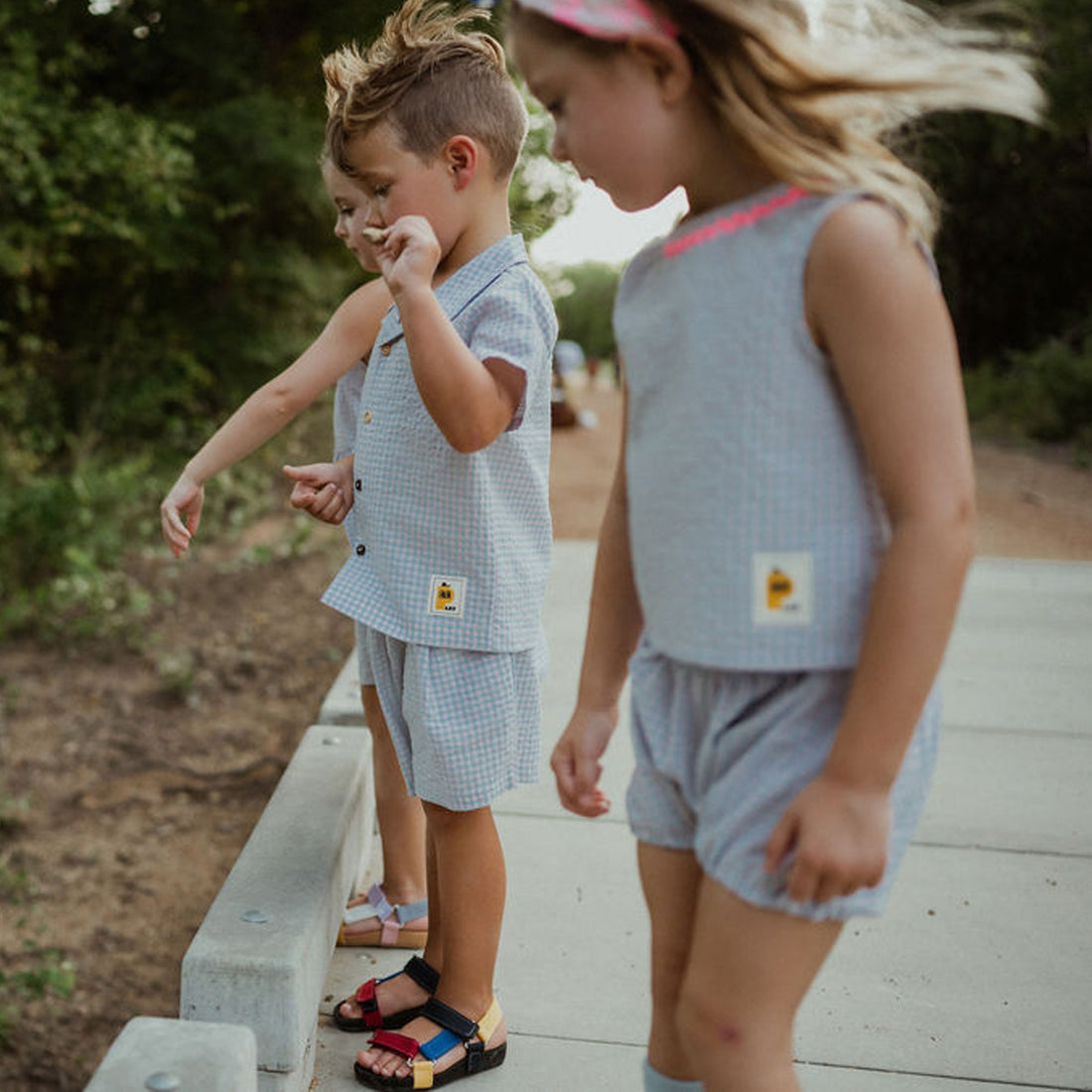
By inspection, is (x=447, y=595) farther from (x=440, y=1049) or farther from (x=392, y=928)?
(x=392, y=928)

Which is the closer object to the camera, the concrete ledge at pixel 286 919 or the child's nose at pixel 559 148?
the child's nose at pixel 559 148

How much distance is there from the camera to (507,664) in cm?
191

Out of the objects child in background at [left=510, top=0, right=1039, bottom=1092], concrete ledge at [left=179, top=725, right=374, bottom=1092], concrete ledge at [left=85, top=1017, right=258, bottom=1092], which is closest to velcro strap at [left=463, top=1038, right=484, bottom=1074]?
concrete ledge at [left=179, top=725, right=374, bottom=1092]

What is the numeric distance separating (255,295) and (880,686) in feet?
26.5

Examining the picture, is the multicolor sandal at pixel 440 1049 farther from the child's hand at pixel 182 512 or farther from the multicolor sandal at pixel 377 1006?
the child's hand at pixel 182 512

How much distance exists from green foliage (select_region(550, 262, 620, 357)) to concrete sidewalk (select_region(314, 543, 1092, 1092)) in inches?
1132

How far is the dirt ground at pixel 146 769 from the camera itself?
325 cm

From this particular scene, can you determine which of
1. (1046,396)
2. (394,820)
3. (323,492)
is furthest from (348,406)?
(1046,396)

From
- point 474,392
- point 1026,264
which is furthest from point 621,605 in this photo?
point 1026,264

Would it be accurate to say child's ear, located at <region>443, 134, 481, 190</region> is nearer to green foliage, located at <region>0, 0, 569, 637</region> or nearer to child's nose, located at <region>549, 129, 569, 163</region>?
child's nose, located at <region>549, 129, 569, 163</region>

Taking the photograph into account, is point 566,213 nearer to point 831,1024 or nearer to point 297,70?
point 297,70

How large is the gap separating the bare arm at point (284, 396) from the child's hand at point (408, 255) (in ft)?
1.34

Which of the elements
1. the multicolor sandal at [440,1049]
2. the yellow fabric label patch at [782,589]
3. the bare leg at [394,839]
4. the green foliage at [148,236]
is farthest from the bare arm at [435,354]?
the green foliage at [148,236]

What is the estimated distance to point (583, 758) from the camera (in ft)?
4.99
